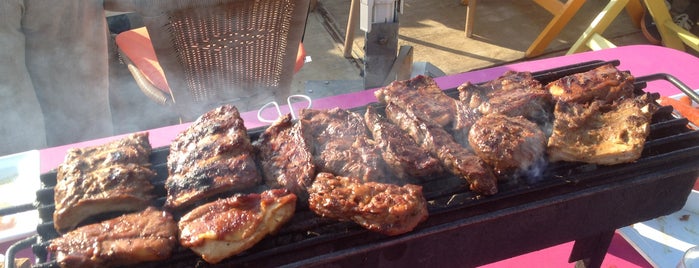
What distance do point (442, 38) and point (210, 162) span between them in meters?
5.67

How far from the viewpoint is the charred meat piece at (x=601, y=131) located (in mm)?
2037

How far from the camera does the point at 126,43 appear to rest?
4.43m

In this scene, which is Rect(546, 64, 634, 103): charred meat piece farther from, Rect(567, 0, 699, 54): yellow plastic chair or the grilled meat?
Rect(567, 0, 699, 54): yellow plastic chair

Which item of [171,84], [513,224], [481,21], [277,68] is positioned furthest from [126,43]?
[481,21]

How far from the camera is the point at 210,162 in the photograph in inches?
78.6

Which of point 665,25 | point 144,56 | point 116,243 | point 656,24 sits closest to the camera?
point 116,243

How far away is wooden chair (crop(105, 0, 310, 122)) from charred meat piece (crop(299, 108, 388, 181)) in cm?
169

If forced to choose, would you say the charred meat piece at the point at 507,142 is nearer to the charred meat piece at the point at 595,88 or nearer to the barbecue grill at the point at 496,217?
the barbecue grill at the point at 496,217

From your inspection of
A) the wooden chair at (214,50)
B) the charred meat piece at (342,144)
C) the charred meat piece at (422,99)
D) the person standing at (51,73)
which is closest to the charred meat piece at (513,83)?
the charred meat piece at (422,99)

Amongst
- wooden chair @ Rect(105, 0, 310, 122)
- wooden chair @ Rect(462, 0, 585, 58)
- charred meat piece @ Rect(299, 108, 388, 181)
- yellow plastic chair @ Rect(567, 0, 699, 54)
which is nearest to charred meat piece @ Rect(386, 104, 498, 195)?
charred meat piece @ Rect(299, 108, 388, 181)

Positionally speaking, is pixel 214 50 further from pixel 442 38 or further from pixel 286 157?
pixel 442 38

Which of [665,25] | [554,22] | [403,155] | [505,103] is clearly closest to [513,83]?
[505,103]

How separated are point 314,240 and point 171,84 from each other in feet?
8.82

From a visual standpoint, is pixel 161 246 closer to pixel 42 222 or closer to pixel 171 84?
pixel 42 222
